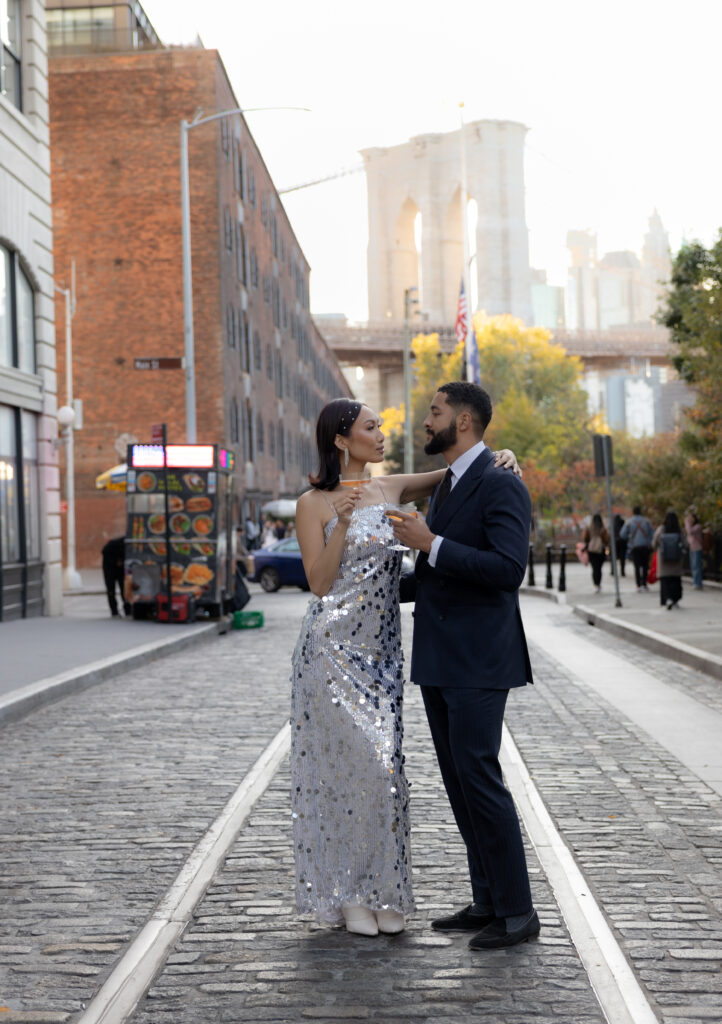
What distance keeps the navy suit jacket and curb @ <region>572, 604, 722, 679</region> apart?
8999 millimetres

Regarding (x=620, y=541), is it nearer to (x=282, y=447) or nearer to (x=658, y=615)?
(x=658, y=615)

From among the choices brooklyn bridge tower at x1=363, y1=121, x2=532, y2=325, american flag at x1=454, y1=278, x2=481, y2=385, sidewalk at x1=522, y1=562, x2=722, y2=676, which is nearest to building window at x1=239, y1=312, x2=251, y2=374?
american flag at x1=454, y1=278, x2=481, y2=385

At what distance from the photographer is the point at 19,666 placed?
44.3ft

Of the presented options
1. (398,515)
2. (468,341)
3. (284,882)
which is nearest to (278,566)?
(468,341)

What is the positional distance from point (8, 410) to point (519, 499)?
17.8m

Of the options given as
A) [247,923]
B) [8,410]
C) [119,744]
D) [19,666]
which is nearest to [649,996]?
[247,923]

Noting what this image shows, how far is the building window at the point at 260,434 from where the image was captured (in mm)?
49125

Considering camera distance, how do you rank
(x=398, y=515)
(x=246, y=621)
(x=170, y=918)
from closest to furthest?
(x=398, y=515) → (x=170, y=918) → (x=246, y=621)

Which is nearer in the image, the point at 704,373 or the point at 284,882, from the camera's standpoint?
the point at 284,882

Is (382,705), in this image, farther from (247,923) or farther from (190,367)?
(190,367)

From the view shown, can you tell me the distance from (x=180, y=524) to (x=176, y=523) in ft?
0.21

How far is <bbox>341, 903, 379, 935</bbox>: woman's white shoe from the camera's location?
4.60 m

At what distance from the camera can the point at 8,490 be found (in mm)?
21078

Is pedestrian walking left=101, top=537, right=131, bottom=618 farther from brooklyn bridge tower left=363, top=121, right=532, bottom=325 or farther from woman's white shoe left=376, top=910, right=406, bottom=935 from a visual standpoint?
brooklyn bridge tower left=363, top=121, right=532, bottom=325
